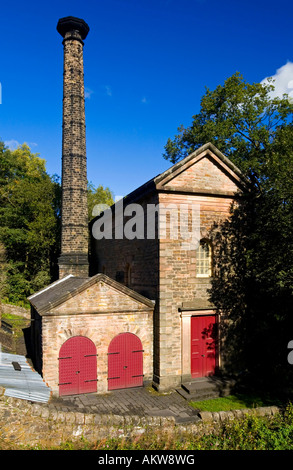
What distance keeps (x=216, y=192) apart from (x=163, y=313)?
5.34 m

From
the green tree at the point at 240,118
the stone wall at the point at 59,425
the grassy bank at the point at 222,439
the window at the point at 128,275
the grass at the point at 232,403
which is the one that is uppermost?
the green tree at the point at 240,118

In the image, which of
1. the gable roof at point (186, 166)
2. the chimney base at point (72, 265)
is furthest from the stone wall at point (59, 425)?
the chimney base at point (72, 265)

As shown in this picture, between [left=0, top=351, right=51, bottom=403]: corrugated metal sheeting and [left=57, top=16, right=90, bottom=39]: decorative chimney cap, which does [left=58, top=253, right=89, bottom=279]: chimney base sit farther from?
Answer: [left=57, top=16, right=90, bottom=39]: decorative chimney cap

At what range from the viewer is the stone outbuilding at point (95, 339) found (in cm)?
1138

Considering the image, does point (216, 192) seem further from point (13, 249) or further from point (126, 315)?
point (13, 249)

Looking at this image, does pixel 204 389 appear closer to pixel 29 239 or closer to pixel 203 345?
pixel 203 345

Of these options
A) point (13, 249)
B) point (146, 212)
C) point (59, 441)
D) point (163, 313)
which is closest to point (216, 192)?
point (146, 212)

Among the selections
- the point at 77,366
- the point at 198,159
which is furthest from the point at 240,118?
the point at 77,366

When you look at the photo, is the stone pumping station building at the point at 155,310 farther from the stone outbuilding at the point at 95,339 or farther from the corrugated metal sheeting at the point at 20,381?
the corrugated metal sheeting at the point at 20,381

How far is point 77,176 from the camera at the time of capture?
21016 mm

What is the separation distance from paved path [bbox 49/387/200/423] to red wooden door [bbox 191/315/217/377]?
1534mm

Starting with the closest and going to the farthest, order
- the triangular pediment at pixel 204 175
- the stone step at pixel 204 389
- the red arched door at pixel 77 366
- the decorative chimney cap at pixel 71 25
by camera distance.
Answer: the red arched door at pixel 77 366, the stone step at pixel 204 389, the triangular pediment at pixel 204 175, the decorative chimney cap at pixel 71 25

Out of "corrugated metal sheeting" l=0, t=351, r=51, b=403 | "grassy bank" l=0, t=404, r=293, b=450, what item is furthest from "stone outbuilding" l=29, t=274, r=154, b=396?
"grassy bank" l=0, t=404, r=293, b=450

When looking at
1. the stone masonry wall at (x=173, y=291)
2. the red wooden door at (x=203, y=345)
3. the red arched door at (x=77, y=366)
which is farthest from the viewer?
the red wooden door at (x=203, y=345)
